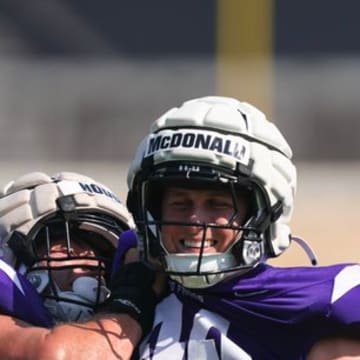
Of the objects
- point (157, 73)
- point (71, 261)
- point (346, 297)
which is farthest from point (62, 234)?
point (157, 73)

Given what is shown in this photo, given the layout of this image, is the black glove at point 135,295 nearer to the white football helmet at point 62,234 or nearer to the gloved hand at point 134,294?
the gloved hand at point 134,294

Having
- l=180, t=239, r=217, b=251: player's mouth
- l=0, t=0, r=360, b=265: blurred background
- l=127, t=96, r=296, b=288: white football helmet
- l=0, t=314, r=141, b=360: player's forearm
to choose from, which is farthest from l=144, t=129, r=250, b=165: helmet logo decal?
l=0, t=0, r=360, b=265: blurred background

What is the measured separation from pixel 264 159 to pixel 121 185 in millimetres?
3644

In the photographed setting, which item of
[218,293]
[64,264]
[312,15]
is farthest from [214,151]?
[312,15]

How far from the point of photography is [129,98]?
20.3 feet

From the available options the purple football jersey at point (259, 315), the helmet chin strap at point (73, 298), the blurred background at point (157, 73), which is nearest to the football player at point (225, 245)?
the purple football jersey at point (259, 315)

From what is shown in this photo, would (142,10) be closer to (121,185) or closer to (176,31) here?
(176,31)

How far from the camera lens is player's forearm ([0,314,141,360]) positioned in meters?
1.53

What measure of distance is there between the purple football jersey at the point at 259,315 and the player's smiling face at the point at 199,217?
0.06 meters

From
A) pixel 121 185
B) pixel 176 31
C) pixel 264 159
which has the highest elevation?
pixel 264 159

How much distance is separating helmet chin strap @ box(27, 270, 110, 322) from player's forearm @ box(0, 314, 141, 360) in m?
0.15

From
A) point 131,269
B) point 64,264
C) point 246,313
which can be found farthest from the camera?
point 64,264

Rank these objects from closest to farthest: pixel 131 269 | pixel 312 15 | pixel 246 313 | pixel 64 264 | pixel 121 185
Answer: pixel 246 313 → pixel 131 269 → pixel 64 264 → pixel 121 185 → pixel 312 15

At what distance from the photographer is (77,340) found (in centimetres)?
155
